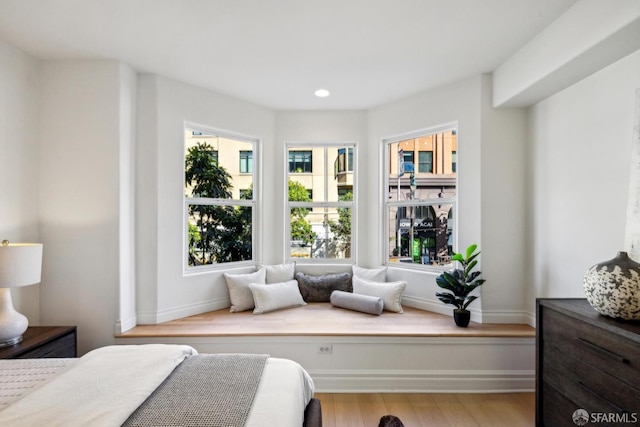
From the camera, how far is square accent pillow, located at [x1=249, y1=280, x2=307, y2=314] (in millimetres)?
3240

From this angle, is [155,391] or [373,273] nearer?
[155,391]

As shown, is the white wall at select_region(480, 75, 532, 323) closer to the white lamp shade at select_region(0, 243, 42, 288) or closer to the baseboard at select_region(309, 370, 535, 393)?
the baseboard at select_region(309, 370, 535, 393)

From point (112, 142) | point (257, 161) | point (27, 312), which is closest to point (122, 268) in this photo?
point (27, 312)

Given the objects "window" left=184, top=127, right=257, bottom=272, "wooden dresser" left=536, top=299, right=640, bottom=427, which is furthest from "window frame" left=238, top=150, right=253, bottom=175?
"wooden dresser" left=536, top=299, right=640, bottom=427

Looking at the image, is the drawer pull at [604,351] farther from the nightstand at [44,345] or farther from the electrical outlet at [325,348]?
the nightstand at [44,345]

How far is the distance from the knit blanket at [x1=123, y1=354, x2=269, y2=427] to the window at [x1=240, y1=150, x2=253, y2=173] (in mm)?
2324

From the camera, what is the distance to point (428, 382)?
267 cm

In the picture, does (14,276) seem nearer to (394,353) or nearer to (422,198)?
(394,353)

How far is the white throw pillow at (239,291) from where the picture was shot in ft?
10.9

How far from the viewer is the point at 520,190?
2916 millimetres

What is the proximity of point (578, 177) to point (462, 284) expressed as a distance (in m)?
1.17

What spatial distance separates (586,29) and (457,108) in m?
1.26

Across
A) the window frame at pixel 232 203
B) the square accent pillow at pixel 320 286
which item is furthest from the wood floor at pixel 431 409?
the window frame at pixel 232 203

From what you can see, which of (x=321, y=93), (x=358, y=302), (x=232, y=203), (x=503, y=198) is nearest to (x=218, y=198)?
(x=232, y=203)
